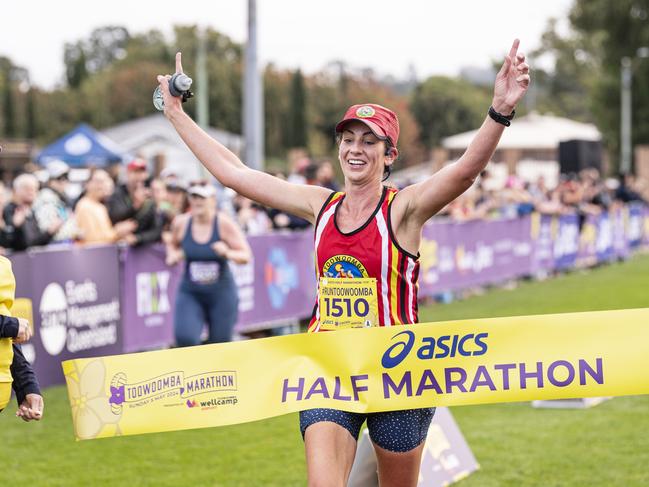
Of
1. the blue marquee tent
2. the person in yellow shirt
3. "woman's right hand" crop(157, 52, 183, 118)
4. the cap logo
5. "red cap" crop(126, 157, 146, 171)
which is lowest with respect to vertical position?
the person in yellow shirt

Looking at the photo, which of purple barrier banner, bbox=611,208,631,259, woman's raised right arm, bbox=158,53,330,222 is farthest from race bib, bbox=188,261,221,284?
purple barrier banner, bbox=611,208,631,259

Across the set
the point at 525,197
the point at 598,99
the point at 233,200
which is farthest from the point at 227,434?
the point at 598,99

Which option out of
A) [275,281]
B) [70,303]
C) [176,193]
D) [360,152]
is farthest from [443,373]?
[275,281]

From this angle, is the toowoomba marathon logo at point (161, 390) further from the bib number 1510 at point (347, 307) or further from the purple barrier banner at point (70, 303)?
the purple barrier banner at point (70, 303)

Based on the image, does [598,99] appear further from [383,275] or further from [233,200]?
[383,275]

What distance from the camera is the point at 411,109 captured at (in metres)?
97.5

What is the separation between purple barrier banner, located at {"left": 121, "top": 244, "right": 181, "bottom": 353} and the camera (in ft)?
39.3

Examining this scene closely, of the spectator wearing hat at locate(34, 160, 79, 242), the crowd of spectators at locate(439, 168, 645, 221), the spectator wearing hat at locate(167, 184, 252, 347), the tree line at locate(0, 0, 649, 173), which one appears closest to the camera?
the spectator wearing hat at locate(167, 184, 252, 347)

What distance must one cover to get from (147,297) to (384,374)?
309 inches

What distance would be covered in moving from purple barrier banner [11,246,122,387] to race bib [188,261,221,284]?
4.31ft

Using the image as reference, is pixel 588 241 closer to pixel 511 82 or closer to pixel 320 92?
pixel 511 82

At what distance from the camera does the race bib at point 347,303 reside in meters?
4.80

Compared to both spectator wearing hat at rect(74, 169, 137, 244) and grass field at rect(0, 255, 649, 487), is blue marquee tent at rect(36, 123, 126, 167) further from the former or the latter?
grass field at rect(0, 255, 649, 487)

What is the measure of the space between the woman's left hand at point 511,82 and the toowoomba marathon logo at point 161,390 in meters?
1.58
